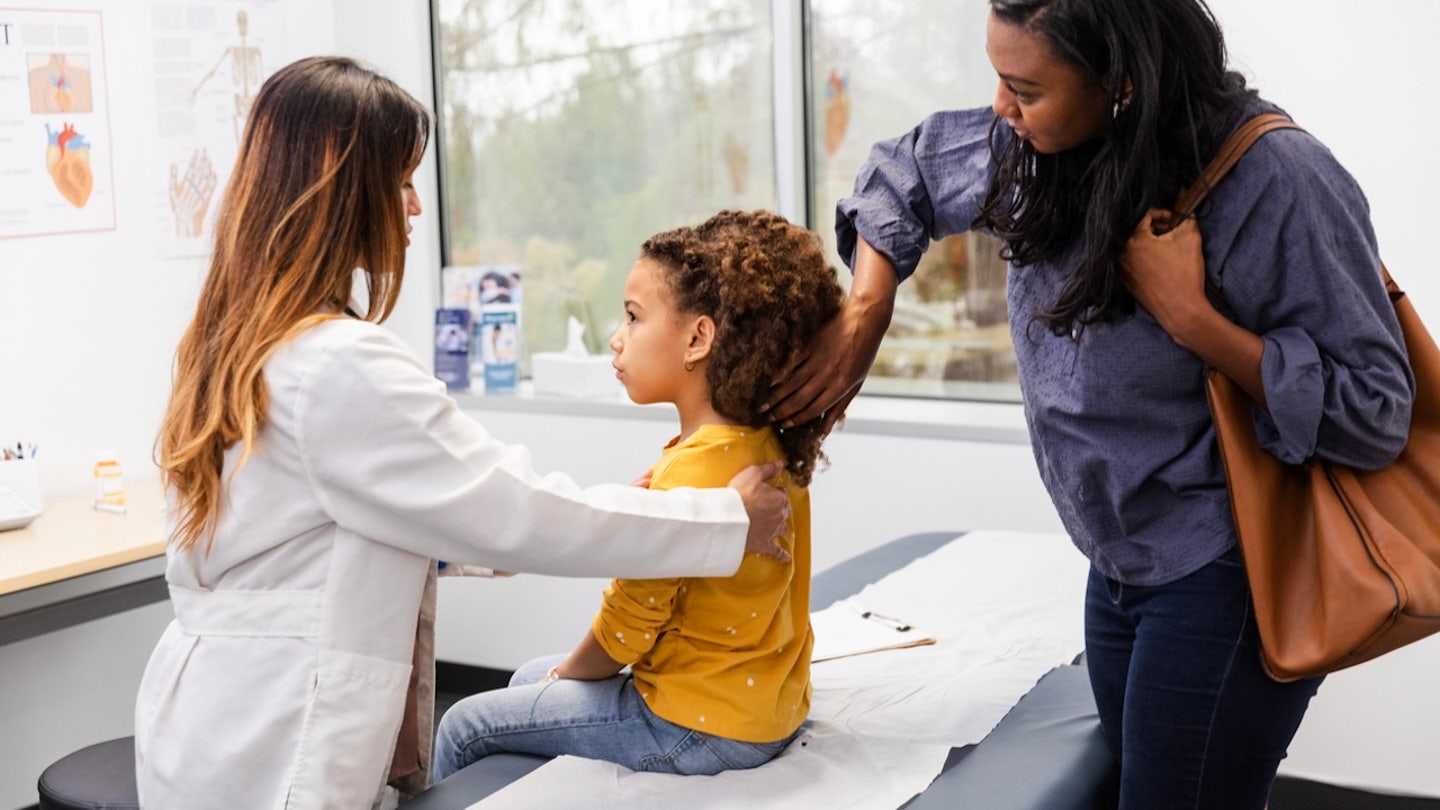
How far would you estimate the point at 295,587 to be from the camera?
146 centimetres

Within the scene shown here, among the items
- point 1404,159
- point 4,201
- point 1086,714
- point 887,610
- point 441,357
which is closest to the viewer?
point 1086,714

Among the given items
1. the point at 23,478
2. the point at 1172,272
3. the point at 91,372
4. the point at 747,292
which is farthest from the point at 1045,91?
the point at 91,372

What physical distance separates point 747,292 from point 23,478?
1.77m

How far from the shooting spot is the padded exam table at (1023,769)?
5.13ft

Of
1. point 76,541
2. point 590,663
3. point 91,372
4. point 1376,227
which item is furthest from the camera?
point 91,372

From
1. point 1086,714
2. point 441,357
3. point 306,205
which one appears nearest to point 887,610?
point 1086,714

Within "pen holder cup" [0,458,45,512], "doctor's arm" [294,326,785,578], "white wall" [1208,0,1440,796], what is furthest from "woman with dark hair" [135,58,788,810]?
"white wall" [1208,0,1440,796]

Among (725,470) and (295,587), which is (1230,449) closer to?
(725,470)

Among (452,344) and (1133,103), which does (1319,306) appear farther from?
(452,344)

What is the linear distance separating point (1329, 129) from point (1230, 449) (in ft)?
5.64

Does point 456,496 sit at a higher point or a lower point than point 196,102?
lower

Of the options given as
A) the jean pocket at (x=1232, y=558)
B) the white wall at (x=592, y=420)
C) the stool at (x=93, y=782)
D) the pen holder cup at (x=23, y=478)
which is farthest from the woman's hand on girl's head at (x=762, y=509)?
the pen holder cup at (x=23, y=478)

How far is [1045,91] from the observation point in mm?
1271

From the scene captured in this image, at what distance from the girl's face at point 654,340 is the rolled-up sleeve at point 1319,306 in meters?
0.70
